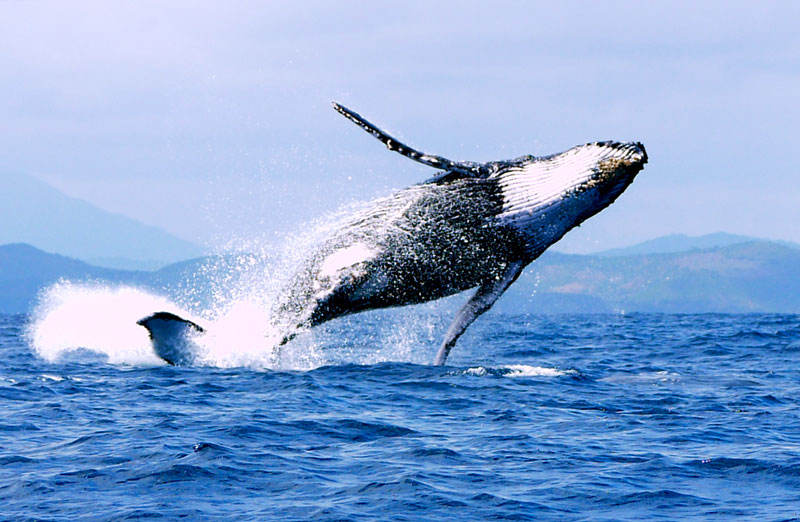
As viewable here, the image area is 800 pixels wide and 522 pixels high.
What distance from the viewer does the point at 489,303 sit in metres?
12.6

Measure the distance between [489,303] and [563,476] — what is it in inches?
159

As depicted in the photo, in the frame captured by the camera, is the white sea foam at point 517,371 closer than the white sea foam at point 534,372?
Yes

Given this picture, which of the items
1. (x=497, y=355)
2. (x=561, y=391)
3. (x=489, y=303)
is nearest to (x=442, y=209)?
(x=489, y=303)

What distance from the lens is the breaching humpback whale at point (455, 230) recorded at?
12133 mm

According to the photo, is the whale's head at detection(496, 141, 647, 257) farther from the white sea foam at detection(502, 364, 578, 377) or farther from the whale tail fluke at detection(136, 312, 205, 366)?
the whale tail fluke at detection(136, 312, 205, 366)

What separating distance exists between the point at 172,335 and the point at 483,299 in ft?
13.4

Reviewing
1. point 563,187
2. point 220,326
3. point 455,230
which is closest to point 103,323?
point 220,326

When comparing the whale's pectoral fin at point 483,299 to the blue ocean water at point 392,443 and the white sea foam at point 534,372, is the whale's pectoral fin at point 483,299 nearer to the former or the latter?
the blue ocean water at point 392,443

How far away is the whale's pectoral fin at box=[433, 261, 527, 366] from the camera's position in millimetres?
12531

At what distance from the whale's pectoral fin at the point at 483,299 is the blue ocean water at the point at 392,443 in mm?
856

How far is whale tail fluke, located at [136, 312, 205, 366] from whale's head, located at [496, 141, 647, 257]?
4.31 m

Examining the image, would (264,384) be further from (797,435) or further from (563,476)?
(797,435)

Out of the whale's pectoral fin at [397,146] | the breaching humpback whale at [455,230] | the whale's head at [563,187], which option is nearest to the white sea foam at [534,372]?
the breaching humpback whale at [455,230]

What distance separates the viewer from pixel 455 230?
12312 millimetres
